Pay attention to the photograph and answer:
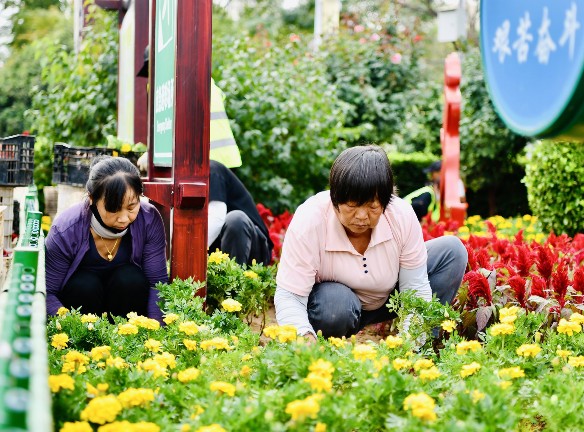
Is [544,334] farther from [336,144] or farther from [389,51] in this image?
[389,51]

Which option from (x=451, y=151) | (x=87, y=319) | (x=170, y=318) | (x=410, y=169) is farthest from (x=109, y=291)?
(x=410, y=169)

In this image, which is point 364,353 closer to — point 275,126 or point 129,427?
point 129,427

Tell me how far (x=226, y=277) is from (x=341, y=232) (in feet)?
2.25

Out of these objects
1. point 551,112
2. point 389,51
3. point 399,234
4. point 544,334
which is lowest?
point 544,334

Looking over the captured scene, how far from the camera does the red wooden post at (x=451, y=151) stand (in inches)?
282

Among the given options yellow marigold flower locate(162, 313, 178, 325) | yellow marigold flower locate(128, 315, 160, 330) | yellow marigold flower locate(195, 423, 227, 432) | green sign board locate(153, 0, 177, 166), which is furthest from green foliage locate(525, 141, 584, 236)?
yellow marigold flower locate(195, 423, 227, 432)

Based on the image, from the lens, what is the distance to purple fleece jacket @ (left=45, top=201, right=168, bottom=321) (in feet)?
11.0

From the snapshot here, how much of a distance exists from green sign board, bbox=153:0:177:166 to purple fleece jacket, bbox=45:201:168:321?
0.31m

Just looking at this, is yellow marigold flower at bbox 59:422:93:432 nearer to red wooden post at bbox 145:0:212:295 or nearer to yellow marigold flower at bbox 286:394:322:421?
yellow marigold flower at bbox 286:394:322:421

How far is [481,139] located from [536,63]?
30.8 feet

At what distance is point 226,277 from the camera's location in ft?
11.8

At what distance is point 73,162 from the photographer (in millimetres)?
4578

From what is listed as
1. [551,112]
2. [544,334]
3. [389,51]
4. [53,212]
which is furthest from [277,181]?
[551,112]

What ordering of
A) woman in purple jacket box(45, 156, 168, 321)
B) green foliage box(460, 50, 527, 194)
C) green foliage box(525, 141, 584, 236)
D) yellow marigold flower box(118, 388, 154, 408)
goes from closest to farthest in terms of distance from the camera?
yellow marigold flower box(118, 388, 154, 408), woman in purple jacket box(45, 156, 168, 321), green foliage box(525, 141, 584, 236), green foliage box(460, 50, 527, 194)
